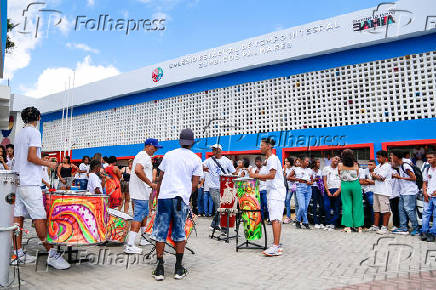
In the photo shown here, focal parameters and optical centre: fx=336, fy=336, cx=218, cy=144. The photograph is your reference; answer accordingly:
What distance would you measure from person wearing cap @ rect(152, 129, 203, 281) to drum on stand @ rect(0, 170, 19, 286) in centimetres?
156

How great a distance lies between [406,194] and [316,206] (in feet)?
7.41

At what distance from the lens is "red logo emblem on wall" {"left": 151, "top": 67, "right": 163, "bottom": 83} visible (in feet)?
68.3

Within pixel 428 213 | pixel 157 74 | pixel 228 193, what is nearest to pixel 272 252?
pixel 228 193

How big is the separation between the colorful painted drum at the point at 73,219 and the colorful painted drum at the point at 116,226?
1.40 metres

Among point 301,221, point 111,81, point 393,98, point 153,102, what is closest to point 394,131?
point 393,98

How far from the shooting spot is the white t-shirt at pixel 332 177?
838 cm

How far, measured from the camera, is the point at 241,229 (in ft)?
26.0

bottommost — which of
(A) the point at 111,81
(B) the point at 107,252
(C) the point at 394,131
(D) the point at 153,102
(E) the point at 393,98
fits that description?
(B) the point at 107,252

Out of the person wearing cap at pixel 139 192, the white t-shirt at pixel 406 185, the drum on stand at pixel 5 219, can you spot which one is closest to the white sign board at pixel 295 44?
the white t-shirt at pixel 406 185

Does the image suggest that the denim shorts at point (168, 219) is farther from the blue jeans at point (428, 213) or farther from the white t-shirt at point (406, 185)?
the white t-shirt at point (406, 185)

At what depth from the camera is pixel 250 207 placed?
5.75 meters


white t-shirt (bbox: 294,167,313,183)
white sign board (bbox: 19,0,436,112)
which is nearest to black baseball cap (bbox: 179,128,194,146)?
white t-shirt (bbox: 294,167,313,183)

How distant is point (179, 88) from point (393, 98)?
463 inches

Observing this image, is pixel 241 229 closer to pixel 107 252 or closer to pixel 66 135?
pixel 107 252
